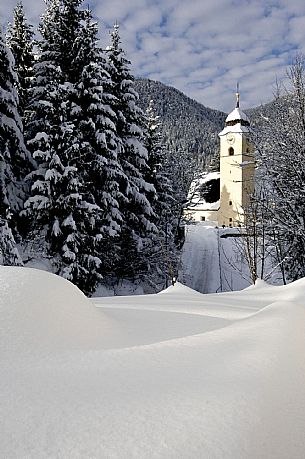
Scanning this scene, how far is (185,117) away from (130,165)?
125 metres

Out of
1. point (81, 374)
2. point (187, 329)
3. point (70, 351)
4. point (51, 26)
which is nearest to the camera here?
point (81, 374)

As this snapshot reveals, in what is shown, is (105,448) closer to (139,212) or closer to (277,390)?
(277,390)

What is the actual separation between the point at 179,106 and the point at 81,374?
14855 cm

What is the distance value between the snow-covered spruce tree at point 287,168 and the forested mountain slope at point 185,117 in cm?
9447

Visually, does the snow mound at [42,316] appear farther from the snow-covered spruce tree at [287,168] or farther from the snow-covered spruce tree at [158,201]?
the snow-covered spruce tree at [158,201]

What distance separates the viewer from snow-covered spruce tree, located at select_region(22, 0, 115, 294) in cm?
1303

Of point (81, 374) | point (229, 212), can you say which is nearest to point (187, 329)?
point (81, 374)

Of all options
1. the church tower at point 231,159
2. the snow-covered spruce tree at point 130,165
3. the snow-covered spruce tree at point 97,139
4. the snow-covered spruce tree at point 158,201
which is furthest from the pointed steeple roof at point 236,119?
the snow-covered spruce tree at point 97,139

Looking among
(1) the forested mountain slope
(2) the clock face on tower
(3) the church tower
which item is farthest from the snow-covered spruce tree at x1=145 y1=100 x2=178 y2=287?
(1) the forested mountain slope

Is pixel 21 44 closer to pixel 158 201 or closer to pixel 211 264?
pixel 158 201

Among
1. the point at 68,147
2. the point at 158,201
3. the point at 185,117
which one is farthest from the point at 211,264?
the point at 185,117

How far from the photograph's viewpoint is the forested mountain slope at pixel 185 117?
115 m

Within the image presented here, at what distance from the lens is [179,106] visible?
471ft

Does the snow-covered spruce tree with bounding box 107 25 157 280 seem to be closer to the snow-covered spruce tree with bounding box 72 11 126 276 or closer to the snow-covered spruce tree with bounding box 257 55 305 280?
the snow-covered spruce tree with bounding box 72 11 126 276
